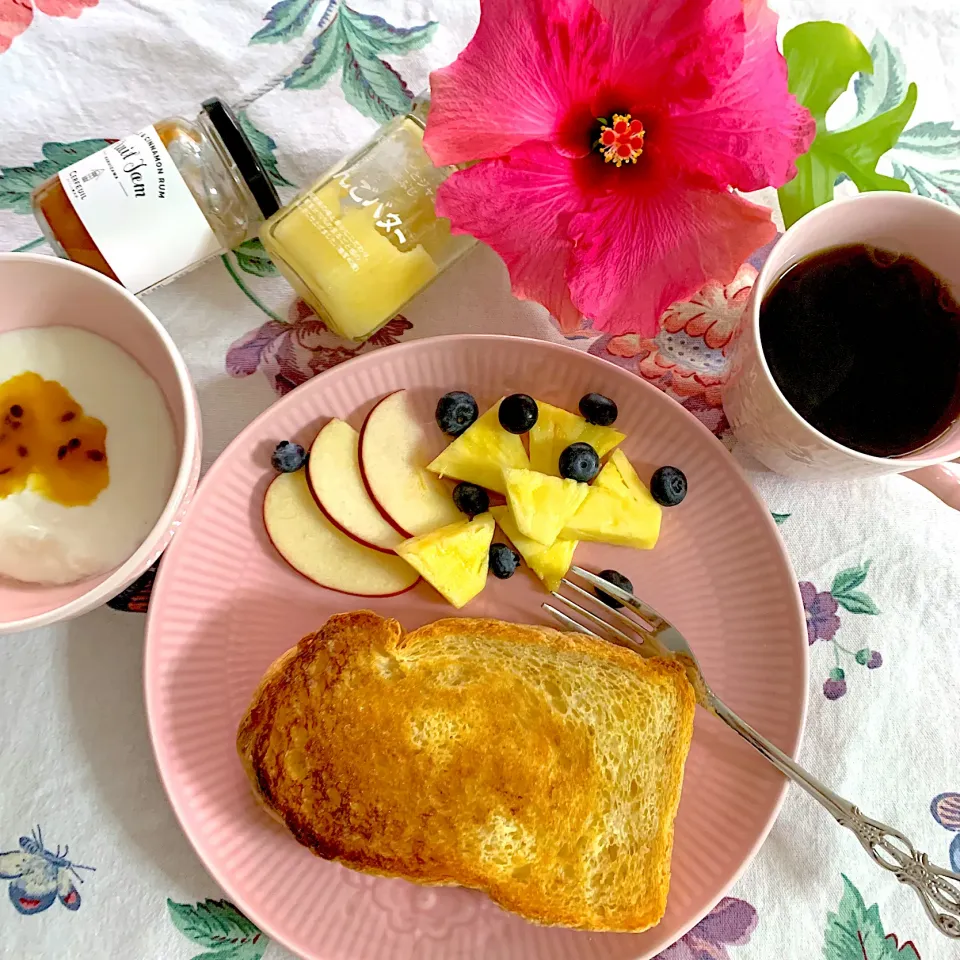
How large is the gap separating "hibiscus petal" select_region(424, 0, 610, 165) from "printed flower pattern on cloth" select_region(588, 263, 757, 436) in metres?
0.35

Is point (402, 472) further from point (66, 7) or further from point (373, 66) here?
point (66, 7)

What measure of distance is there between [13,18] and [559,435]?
880mm

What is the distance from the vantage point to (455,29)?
1.05 meters

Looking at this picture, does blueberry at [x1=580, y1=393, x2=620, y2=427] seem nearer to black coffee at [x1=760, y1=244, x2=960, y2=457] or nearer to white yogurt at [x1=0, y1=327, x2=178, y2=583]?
black coffee at [x1=760, y1=244, x2=960, y2=457]

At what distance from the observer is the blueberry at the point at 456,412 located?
923 millimetres

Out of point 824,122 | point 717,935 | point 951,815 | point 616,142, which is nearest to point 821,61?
point 824,122

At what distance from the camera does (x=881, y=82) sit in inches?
42.4

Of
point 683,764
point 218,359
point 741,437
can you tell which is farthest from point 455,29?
point 683,764

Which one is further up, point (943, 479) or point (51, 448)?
point (51, 448)

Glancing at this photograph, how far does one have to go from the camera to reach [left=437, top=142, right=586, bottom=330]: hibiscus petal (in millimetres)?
730

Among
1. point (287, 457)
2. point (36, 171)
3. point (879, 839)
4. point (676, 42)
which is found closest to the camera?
point (676, 42)

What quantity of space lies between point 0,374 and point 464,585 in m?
0.56

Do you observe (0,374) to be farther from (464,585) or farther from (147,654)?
(464,585)

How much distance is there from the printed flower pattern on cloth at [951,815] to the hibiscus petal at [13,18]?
150 centimetres
